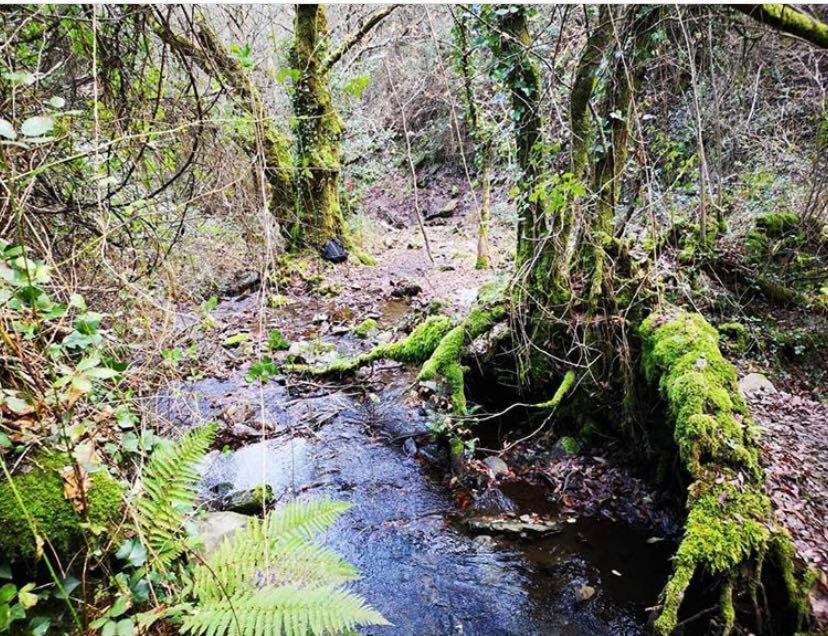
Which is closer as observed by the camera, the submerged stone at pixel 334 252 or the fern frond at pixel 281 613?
the fern frond at pixel 281 613

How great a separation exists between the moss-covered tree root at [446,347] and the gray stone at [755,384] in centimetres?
235

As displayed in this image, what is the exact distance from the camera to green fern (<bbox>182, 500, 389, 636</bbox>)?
179cm

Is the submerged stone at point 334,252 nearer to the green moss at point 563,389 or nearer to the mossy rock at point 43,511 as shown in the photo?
the green moss at point 563,389

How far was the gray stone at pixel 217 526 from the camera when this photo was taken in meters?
2.62

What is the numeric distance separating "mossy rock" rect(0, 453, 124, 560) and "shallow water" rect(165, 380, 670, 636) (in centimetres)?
73

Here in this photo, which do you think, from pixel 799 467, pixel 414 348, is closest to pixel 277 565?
pixel 414 348

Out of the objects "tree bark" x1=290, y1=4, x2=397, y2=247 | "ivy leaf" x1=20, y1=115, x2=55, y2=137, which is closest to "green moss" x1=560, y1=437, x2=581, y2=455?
"ivy leaf" x1=20, y1=115, x2=55, y2=137

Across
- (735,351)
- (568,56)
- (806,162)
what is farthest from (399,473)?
(806,162)

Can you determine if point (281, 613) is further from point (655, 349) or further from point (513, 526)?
point (655, 349)

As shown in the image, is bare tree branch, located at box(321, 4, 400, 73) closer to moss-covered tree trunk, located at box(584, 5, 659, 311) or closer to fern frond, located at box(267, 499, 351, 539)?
moss-covered tree trunk, located at box(584, 5, 659, 311)

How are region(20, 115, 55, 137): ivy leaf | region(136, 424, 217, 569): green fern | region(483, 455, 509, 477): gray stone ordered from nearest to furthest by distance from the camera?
1. region(20, 115, 55, 137): ivy leaf
2. region(136, 424, 217, 569): green fern
3. region(483, 455, 509, 477): gray stone

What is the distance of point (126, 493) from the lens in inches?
74.4

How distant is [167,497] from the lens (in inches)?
79.4

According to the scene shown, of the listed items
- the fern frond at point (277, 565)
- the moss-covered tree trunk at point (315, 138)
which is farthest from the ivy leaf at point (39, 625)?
the moss-covered tree trunk at point (315, 138)
